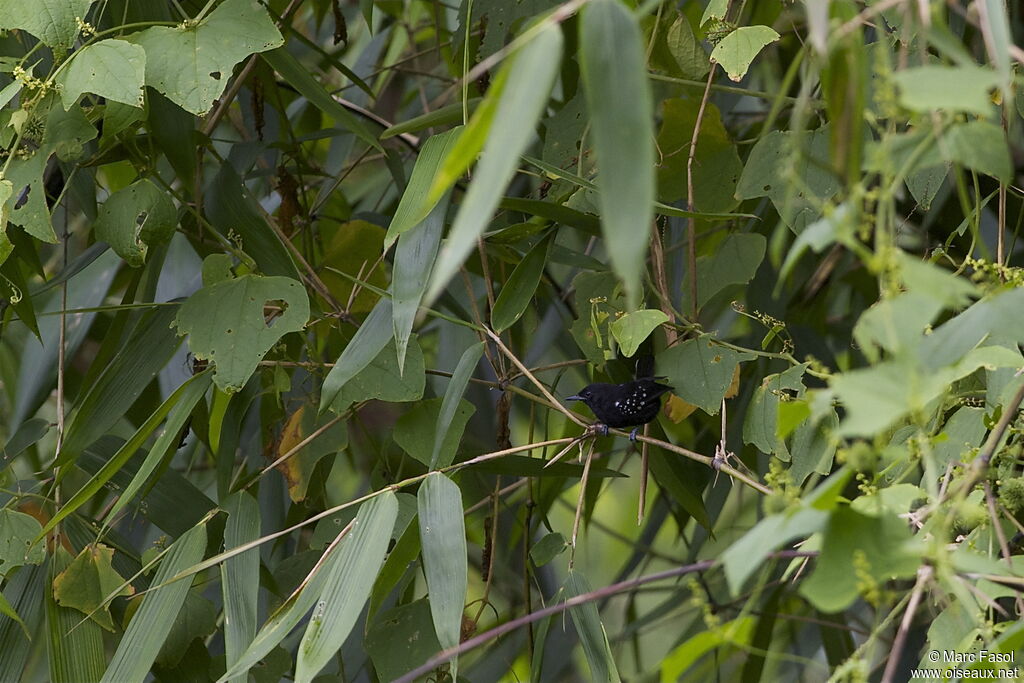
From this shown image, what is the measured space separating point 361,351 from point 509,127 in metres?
0.85

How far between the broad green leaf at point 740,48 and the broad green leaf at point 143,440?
2.93 ft

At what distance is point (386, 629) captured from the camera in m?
1.67

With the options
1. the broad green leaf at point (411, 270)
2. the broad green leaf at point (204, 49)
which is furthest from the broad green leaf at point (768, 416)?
the broad green leaf at point (204, 49)

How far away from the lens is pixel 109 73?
4.30 ft

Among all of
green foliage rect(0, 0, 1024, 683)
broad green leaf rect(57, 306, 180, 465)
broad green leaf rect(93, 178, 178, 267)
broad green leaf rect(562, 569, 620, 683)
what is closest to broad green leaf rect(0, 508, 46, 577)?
green foliage rect(0, 0, 1024, 683)

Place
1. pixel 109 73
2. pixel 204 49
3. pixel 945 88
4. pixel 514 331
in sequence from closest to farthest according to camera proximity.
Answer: pixel 945 88, pixel 109 73, pixel 204 49, pixel 514 331

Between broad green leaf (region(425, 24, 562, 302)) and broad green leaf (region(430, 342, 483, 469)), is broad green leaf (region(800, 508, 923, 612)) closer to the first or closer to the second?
broad green leaf (region(425, 24, 562, 302))

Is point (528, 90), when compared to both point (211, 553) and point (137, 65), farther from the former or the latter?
point (211, 553)

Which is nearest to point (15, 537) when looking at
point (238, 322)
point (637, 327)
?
point (238, 322)

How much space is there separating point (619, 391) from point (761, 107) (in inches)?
53.8


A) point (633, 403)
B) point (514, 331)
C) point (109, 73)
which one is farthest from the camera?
point (514, 331)

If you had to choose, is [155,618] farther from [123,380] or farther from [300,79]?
[300,79]

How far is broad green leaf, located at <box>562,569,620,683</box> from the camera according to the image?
4.52 feet

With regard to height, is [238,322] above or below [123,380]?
above
